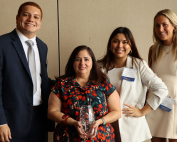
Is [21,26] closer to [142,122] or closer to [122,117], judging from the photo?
[122,117]

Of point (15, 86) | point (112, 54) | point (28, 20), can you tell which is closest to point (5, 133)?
point (15, 86)

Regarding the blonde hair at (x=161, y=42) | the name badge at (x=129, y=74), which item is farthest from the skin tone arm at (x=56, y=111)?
the blonde hair at (x=161, y=42)

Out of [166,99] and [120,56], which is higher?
[120,56]

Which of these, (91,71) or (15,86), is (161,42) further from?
(15,86)

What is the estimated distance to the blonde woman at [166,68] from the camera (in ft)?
8.34

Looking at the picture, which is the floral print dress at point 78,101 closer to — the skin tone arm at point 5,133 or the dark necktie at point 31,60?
the dark necktie at point 31,60

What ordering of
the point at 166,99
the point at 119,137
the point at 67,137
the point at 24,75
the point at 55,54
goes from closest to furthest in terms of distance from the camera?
the point at 67,137
the point at 24,75
the point at 119,137
the point at 166,99
the point at 55,54

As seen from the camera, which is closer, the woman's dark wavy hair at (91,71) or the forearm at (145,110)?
the woman's dark wavy hair at (91,71)

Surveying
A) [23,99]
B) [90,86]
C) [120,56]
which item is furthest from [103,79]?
[23,99]

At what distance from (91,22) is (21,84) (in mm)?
1497

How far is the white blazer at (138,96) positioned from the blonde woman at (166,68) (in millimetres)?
295

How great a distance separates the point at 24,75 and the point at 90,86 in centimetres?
65

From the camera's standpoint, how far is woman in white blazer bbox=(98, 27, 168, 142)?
7.60 ft

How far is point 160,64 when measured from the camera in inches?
104
